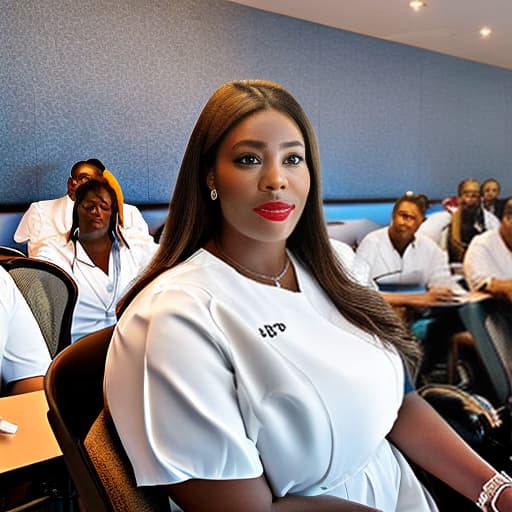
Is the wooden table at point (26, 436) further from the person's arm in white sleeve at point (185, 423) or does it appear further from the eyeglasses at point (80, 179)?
the eyeglasses at point (80, 179)

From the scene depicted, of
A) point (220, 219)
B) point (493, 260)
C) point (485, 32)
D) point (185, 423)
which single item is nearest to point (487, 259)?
point (493, 260)

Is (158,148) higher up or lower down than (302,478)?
higher up

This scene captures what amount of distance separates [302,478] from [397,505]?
26 centimetres

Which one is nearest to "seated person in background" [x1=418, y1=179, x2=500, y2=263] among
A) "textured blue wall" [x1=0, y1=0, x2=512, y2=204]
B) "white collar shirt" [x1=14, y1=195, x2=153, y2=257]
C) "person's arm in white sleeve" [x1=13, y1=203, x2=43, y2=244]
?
"textured blue wall" [x1=0, y1=0, x2=512, y2=204]

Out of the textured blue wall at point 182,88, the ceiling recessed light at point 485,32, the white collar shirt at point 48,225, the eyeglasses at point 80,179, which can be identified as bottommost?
the white collar shirt at point 48,225

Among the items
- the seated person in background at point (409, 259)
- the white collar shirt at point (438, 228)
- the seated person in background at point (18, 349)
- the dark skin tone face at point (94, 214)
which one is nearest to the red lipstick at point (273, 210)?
the seated person in background at point (18, 349)

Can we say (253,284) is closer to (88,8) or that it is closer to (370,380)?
(370,380)

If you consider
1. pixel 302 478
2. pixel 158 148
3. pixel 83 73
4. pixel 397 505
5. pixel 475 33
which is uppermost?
pixel 475 33

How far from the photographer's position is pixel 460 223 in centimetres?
285

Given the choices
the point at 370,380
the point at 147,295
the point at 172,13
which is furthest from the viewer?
the point at 172,13

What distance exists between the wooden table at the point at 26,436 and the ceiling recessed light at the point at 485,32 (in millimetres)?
2160

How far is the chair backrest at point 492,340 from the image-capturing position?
287cm

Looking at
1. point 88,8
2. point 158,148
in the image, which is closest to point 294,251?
point 158,148

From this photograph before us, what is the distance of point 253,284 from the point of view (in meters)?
1.05
